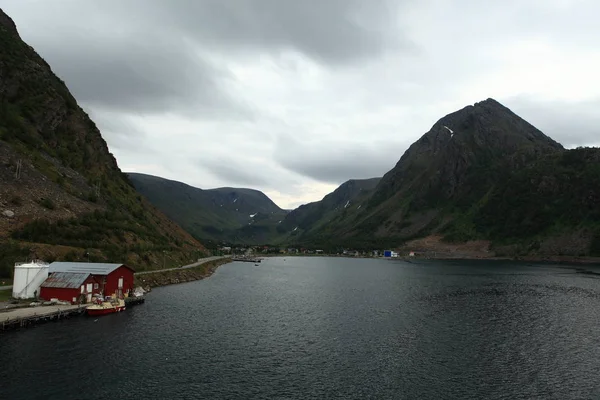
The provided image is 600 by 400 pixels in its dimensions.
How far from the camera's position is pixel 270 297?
112 m

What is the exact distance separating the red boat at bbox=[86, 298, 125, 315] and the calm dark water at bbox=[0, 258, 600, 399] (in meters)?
3.01

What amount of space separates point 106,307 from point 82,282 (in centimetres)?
725

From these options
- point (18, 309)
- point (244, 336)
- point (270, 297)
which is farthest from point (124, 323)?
point (270, 297)

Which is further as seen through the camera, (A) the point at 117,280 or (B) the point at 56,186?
(B) the point at 56,186

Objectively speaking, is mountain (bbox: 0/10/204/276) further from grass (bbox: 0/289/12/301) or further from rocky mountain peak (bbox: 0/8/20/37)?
grass (bbox: 0/289/12/301)

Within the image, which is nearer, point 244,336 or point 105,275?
point 244,336

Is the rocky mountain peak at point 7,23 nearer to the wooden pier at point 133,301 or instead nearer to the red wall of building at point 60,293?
the red wall of building at point 60,293

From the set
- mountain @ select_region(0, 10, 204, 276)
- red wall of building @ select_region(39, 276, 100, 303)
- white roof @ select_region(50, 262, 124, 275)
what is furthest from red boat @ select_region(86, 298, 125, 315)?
mountain @ select_region(0, 10, 204, 276)

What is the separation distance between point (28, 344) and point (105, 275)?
31412 millimetres

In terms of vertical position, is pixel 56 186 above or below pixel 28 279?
above

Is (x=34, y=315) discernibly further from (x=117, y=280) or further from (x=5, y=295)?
(x=117, y=280)

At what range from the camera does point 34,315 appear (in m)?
65.2

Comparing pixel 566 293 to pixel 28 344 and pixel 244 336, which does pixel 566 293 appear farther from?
pixel 28 344

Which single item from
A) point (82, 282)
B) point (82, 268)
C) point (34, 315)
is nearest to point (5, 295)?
point (82, 282)
